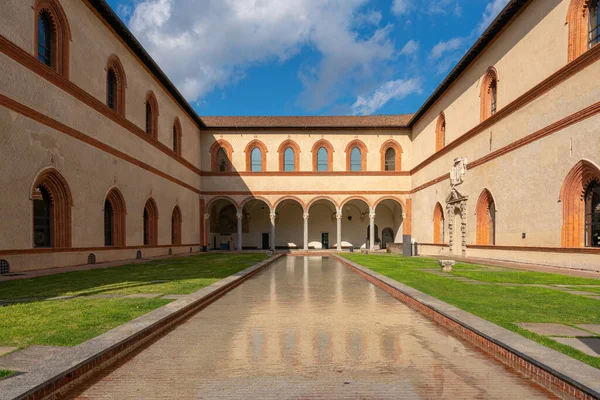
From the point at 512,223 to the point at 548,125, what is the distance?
453cm

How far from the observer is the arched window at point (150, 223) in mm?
23609

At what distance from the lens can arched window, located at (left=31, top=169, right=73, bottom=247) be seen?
14.6m

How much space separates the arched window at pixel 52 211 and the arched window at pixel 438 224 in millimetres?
20963

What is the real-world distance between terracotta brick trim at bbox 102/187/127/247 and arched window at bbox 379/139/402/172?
2091cm

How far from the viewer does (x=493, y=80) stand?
20.4m

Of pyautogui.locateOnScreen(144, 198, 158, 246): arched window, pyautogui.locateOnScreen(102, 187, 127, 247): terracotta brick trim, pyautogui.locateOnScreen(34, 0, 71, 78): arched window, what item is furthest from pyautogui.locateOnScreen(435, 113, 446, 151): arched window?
pyautogui.locateOnScreen(34, 0, 71, 78): arched window

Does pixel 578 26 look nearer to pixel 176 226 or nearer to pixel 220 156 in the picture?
pixel 176 226

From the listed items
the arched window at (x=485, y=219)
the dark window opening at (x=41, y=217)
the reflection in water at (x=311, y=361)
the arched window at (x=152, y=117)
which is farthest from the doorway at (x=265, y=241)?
the reflection in water at (x=311, y=361)

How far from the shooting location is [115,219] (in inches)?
774

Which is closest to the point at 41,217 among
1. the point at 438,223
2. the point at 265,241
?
the point at 438,223

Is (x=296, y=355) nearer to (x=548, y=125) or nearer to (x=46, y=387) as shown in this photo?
(x=46, y=387)

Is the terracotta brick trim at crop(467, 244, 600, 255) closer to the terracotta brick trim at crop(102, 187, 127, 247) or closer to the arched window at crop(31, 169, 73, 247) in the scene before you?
the terracotta brick trim at crop(102, 187, 127, 247)

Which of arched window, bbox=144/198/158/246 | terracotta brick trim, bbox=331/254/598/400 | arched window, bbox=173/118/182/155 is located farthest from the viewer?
arched window, bbox=173/118/182/155

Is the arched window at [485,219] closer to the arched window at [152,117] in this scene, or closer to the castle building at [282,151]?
the castle building at [282,151]
